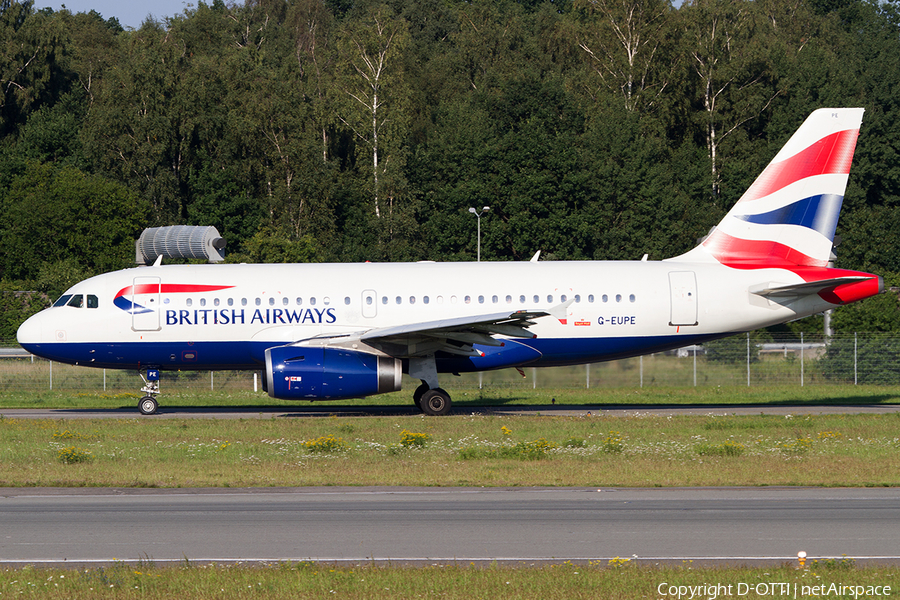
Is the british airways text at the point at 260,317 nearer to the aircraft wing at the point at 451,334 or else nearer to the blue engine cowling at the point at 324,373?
the blue engine cowling at the point at 324,373

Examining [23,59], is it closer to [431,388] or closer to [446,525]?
[431,388]

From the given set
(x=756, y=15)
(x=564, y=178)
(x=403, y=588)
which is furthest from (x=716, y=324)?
(x=756, y=15)

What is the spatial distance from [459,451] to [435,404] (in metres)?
7.04

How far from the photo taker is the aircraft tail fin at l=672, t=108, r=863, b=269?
1099 inches

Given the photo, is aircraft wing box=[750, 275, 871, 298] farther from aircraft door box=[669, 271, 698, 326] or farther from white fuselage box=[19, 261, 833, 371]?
aircraft door box=[669, 271, 698, 326]

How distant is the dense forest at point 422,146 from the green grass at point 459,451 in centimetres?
3840

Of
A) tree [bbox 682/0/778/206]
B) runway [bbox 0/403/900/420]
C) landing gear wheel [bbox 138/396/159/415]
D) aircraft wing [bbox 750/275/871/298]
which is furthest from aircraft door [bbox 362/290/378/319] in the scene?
tree [bbox 682/0/778/206]

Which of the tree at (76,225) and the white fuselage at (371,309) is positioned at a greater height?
the tree at (76,225)

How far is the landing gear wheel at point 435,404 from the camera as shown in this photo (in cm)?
2662

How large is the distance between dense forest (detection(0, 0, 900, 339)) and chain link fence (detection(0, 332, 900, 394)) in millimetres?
22889

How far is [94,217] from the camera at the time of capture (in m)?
64.4

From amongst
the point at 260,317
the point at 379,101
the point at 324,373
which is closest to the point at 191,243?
the point at 260,317

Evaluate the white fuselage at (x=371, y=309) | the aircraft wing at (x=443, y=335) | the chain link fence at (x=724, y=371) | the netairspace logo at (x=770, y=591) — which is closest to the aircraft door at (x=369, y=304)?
the white fuselage at (x=371, y=309)

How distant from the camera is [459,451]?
1966cm
